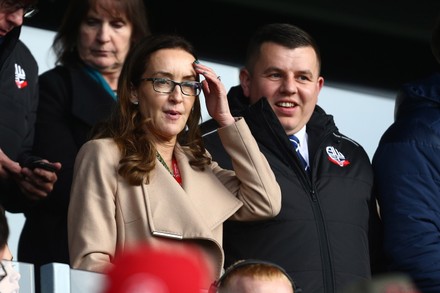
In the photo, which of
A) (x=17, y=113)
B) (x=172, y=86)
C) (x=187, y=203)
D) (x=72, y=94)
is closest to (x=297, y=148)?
(x=172, y=86)

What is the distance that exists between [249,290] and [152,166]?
1.12m

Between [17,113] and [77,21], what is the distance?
596 mm

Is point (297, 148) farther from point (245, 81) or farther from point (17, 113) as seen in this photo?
point (17, 113)

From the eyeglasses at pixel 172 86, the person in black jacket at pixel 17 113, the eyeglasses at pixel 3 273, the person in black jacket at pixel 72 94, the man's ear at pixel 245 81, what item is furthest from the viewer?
the man's ear at pixel 245 81

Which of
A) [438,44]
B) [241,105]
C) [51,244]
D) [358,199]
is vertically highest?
[438,44]

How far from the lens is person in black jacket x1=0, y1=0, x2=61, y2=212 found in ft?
11.5

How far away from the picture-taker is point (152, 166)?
10.6 ft

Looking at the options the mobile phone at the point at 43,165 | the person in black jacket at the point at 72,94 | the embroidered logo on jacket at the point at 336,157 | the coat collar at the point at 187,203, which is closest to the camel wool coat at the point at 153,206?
the coat collar at the point at 187,203

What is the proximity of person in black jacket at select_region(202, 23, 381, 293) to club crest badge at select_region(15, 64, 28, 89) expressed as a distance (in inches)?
29.6

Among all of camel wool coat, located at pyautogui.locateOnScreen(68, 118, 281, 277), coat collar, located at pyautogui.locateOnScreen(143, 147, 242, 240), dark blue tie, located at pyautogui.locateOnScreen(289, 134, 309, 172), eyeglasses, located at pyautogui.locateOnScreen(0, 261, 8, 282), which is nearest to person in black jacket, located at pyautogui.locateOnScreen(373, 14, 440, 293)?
dark blue tie, located at pyautogui.locateOnScreen(289, 134, 309, 172)

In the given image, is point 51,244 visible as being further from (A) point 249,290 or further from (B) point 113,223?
(A) point 249,290

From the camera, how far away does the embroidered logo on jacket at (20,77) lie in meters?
3.99

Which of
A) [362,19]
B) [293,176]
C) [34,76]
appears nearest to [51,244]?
[34,76]

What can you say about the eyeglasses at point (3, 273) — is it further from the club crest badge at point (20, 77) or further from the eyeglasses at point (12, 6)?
the club crest badge at point (20, 77)
